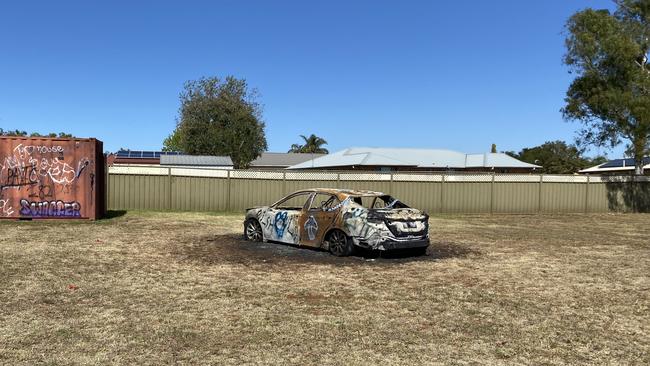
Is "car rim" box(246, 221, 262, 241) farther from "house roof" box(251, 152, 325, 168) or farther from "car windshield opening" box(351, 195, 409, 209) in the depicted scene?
"house roof" box(251, 152, 325, 168)

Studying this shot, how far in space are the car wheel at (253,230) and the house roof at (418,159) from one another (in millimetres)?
34952

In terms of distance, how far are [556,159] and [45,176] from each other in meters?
84.0

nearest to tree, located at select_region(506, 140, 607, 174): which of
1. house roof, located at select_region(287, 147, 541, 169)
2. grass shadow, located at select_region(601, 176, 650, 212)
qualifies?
house roof, located at select_region(287, 147, 541, 169)

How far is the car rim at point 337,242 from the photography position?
9.83 meters

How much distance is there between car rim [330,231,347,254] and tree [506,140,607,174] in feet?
223

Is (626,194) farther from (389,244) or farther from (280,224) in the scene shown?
(280,224)

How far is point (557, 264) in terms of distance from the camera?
9570mm

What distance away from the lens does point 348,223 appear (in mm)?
9672

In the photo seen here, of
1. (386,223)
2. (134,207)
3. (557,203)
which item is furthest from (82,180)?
(557,203)

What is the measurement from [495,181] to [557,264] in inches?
558

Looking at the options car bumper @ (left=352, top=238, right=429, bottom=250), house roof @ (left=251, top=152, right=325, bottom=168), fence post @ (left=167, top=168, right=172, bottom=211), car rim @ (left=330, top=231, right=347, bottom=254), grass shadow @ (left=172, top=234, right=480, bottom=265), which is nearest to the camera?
car bumper @ (left=352, top=238, right=429, bottom=250)

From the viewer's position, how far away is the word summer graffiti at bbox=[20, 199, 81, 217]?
15234 millimetres

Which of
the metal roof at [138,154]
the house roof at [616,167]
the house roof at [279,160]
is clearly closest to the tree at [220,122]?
the metal roof at [138,154]

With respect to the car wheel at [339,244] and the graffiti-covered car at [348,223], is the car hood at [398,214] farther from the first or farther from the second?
the car wheel at [339,244]
